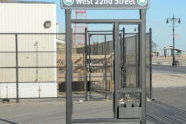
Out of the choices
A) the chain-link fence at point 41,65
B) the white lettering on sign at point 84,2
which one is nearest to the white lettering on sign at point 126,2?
the white lettering on sign at point 84,2

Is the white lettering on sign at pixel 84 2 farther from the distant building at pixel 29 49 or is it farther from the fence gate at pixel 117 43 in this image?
the distant building at pixel 29 49

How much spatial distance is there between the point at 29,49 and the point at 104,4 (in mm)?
11250

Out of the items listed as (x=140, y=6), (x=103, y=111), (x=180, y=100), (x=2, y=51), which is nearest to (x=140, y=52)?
(x=140, y=6)

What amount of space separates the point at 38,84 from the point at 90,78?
197 cm

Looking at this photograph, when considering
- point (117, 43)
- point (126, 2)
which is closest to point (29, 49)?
point (117, 43)

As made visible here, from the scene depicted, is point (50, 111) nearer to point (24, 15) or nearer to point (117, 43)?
point (24, 15)

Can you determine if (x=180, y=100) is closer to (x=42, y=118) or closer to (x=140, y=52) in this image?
(x=42, y=118)

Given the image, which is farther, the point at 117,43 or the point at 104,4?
the point at 117,43

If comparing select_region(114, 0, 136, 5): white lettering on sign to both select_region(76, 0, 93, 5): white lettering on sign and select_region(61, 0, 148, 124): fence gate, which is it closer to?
select_region(61, 0, 148, 124): fence gate

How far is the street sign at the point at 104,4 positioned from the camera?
8609 mm

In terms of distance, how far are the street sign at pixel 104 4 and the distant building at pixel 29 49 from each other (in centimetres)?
1071

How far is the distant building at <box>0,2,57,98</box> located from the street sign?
10707 mm

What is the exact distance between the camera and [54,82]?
19.3m

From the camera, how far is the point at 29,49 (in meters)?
19.6
